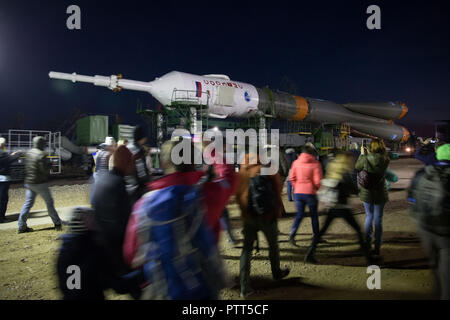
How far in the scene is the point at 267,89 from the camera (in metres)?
16.0

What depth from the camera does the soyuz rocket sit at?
41.2 ft

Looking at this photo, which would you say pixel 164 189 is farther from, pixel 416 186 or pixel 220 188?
pixel 416 186

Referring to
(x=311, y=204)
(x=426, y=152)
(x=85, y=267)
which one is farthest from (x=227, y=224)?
(x=426, y=152)

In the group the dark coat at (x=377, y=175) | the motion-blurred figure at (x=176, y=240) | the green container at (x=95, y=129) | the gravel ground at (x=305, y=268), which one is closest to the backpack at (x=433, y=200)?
the gravel ground at (x=305, y=268)

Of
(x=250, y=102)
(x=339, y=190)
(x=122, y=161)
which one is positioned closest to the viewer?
(x=122, y=161)

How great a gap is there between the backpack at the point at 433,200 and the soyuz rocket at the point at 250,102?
1071 cm

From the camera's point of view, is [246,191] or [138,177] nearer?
[246,191]

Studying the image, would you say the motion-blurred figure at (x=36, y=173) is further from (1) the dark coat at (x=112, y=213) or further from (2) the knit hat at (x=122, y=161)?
(1) the dark coat at (x=112, y=213)

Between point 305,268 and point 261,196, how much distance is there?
1508mm

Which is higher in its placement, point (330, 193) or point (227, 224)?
point (330, 193)

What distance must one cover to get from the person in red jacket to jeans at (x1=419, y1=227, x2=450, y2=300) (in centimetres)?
186

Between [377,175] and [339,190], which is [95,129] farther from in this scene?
[377,175]

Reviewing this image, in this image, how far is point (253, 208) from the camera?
11.1 feet
